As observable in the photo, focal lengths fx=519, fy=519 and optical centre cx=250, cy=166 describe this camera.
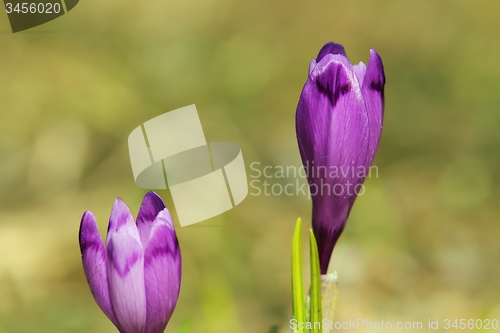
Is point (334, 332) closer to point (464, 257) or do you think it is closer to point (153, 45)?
point (464, 257)

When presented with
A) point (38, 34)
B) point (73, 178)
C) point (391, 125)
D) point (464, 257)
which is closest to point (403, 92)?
point (391, 125)

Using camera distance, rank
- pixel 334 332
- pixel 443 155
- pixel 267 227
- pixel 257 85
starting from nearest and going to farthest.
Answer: pixel 334 332 < pixel 267 227 < pixel 443 155 < pixel 257 85

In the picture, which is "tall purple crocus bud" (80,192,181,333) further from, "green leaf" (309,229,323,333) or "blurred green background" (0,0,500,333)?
"blurred green background" (0,0,500,333)

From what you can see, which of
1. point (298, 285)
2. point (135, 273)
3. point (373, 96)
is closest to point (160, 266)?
point (135, 273)

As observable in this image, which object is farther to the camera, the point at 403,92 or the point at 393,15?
the point at 393,15

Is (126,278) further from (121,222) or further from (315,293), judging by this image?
(315,293)
